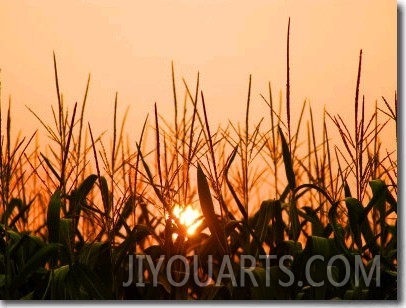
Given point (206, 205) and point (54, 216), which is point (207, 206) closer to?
point (206, 205)

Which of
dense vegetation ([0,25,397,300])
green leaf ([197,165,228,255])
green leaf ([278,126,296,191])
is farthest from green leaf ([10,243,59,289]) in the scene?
green leaf ([278,126,296,191])

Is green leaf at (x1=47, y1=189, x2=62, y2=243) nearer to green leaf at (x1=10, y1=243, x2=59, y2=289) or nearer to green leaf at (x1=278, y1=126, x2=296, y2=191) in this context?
green leaf at (x1=10, y1=243, x2=59, y2=289)

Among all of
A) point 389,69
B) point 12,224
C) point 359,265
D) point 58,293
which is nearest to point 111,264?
point 58,293

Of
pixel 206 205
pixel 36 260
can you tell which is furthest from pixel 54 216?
pixel 206 205

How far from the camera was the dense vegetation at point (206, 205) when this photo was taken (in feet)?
5.88

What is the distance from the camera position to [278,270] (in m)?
1.81

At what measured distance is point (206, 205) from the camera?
1.76 meters

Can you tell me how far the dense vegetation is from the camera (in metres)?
1.79

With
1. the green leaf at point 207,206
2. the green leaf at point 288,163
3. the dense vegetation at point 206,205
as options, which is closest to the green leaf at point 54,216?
the dense vegetation at point 206,205

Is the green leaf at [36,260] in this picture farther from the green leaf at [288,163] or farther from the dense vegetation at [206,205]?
the green leaf at [288,163]

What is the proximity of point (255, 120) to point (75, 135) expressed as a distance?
0.55 meters

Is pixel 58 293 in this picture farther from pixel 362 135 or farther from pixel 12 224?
pixel 362 135

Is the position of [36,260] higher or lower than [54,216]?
lower

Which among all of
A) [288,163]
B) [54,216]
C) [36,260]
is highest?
[288,163]
